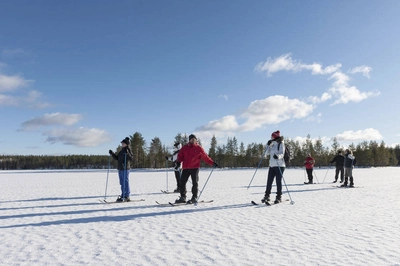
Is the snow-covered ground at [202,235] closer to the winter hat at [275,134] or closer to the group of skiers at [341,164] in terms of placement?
the winter hat at [275,134]

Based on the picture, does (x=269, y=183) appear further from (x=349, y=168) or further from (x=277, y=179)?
(x=349, y=168)

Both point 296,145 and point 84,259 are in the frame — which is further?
point 296,145

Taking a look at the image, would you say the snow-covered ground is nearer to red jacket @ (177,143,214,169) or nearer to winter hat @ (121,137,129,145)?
red jacket @ (177,143,214,169)

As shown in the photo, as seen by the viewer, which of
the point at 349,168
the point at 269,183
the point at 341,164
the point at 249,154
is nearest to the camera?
the point at 269,183

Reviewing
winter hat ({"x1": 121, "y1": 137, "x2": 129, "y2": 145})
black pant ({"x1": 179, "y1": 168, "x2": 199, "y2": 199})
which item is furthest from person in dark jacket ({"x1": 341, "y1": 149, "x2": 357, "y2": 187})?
winter hat ({"x1": 121, "y1": 137, "x2": 129, "y2": 145})

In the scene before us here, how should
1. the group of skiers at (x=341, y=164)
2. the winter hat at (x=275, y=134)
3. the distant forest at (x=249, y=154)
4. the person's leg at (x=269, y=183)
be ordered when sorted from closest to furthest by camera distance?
1. the person's leg at (x=269, y=183)
2. the winter hat at (x=275, y=134)
3. the group of skiers at (x=341, y=164)
4. the distant forest at (x=249, y=154)

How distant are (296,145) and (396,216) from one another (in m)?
88.4

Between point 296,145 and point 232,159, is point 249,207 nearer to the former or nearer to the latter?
point 232,159

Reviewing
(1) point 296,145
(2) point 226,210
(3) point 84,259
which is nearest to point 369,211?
(2) point 226,210

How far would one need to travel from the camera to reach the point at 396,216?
277 inches

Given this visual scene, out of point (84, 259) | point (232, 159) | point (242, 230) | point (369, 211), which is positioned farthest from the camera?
point (232, 159)

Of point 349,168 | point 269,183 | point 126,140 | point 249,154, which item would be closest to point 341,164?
point 349,168

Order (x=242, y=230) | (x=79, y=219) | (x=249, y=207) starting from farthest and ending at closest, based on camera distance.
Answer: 1. (x=249, y=207)
2. (x=79, y=219)
3. (x=242, y=230)

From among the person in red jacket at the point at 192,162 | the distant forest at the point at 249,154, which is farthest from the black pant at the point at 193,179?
the distant forest at the point at 249,154
